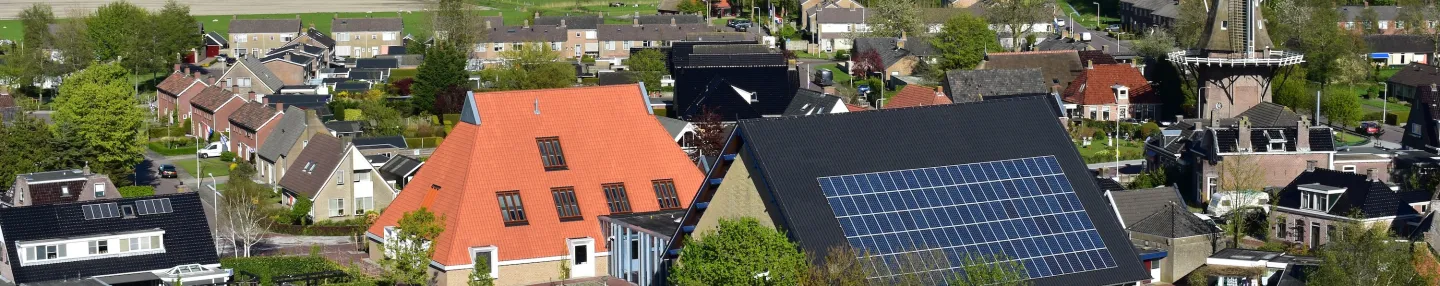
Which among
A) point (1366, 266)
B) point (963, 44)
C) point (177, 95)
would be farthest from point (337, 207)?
point (963, 44)

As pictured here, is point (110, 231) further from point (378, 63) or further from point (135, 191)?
point (378, 63)

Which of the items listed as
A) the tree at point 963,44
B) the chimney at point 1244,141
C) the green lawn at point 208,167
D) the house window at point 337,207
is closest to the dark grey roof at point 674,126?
the house window at point 337,207

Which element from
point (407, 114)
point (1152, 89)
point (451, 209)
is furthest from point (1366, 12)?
point (451, 209)

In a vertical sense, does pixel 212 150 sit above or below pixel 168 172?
above

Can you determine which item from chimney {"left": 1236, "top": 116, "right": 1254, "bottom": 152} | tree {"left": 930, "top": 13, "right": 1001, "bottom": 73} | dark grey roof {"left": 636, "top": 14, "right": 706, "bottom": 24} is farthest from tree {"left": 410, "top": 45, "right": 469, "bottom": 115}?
dark grey roof {"left": 636, "top": 14, "right": 706, "bottom": 24}

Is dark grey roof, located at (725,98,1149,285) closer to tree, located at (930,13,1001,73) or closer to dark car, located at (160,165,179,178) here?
dark car, located at (160,165,179,178)

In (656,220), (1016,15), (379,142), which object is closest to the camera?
(656,220)

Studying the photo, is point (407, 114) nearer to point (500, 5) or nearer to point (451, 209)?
point (451, 209)
